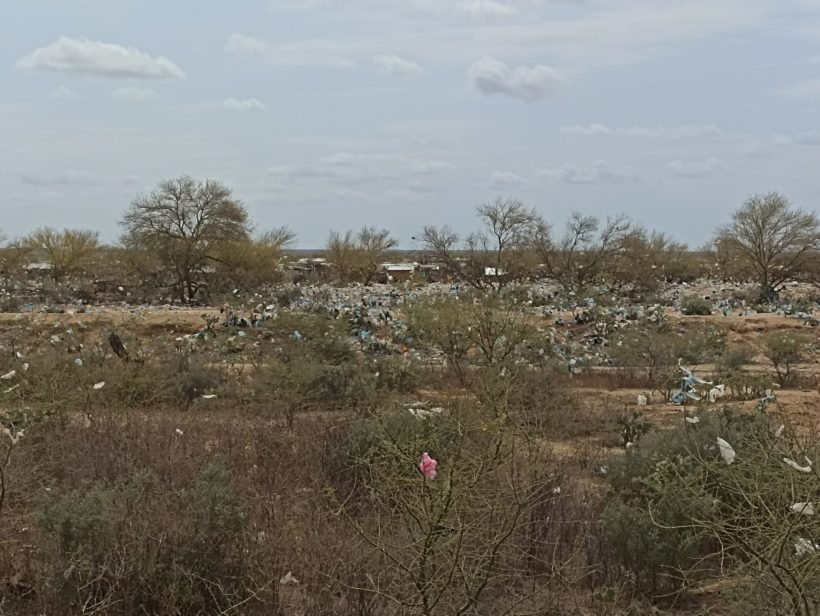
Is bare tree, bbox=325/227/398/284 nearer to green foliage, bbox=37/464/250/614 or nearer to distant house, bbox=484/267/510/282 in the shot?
distant house, bbox=484/267/510/282

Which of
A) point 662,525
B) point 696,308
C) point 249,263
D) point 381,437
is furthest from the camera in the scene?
point 249,263

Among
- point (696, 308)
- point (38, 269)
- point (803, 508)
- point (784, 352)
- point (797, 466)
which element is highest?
point (38, 269)

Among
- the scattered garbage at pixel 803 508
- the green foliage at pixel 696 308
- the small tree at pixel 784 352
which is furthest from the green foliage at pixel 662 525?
the green foliage at pixel 696 308

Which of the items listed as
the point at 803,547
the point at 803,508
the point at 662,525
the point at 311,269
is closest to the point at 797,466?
the point at 803,508

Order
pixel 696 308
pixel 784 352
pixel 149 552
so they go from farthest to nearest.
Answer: pixel 696 308 < pixel 784 352 < pixel 149 552

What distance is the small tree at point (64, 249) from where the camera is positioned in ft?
156

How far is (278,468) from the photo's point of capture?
26.3 feet

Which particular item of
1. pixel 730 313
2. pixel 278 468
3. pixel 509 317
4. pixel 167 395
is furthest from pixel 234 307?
pixel 278 468

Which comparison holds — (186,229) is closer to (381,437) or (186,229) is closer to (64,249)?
(64,249)

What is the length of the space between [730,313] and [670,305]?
244 inches

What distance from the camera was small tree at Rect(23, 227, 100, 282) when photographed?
47594mm

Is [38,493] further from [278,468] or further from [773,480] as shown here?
[773,480]

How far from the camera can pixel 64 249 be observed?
4819 cm

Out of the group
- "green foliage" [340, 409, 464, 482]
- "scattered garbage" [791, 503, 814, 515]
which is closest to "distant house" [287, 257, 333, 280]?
"green foliage" [340, 409, 464, 482]
